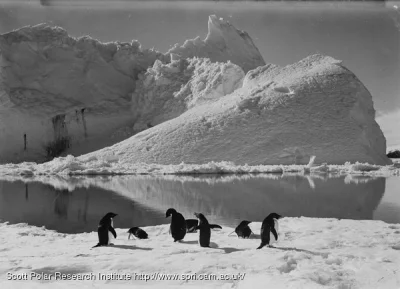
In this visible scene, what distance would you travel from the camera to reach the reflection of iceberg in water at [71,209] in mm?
9383

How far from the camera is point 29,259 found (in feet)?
17.1

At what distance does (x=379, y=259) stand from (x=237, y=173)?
1755 cm

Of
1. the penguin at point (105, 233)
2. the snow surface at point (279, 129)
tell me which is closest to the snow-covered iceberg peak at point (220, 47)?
the snow surface at point (279, 129)

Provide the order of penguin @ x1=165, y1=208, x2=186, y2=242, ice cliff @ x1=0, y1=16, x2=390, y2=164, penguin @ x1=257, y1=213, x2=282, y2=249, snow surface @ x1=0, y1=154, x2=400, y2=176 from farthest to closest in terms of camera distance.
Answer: ice cliff @ x1=0, y1=16, x2=390, y2=164 → snow surface @ x1=0, y1=154, x2=400, y2=176 → penguin @ x1=165, y1=208, x2=186, y2=242 → penguin @ x1=257, y1=213, x2=282, y2=249

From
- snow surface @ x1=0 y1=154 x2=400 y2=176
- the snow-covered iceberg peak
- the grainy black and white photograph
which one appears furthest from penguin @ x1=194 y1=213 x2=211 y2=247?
the snow-covered iceberg peak

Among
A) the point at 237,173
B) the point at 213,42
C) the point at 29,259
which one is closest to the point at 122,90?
the point at 213,42

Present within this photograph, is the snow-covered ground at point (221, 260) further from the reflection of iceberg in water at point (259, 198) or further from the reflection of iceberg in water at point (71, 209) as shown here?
the reflection of iceberg in water at point (259, 198)

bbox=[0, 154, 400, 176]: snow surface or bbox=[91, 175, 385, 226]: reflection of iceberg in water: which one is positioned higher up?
bbox=[0, 154, 400, 176]: snow surface

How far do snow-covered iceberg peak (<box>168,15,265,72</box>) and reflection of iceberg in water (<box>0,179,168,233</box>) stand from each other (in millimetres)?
27919

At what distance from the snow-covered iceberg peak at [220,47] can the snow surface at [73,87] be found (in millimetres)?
139

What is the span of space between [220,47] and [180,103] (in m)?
9.81

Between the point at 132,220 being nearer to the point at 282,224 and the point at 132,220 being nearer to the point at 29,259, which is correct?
the point at 282,224

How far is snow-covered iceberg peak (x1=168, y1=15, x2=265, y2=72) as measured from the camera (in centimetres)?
4234

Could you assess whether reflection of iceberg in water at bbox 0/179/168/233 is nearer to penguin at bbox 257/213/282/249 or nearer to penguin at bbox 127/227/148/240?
penguin at bbox 127/227/148/240
